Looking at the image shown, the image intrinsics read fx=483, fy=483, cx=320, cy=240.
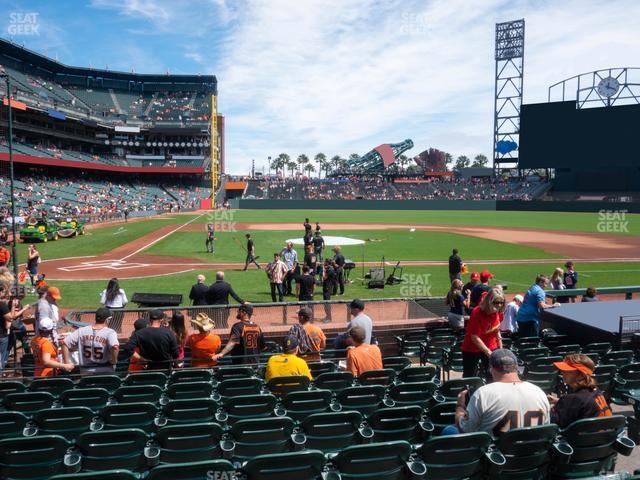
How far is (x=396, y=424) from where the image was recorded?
526 cm

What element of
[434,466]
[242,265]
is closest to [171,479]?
[434,466]

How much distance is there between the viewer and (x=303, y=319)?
8023 millimetres

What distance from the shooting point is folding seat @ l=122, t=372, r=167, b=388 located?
704 centimetres

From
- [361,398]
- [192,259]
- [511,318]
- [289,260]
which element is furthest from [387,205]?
[361,398]

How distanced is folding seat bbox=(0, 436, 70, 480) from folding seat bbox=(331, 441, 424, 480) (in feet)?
8.35

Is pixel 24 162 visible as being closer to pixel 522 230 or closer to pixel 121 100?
pixel 121 100

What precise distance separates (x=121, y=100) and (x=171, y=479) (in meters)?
117

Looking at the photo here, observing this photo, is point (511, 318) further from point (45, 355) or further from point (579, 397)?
point (45, 355)

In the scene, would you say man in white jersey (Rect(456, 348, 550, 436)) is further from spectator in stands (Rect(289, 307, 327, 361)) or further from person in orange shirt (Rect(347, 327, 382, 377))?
spectator in stands (Rect(289, 307, 327, 361))

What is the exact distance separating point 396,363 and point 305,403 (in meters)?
2.88

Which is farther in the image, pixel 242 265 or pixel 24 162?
pixel 24 162

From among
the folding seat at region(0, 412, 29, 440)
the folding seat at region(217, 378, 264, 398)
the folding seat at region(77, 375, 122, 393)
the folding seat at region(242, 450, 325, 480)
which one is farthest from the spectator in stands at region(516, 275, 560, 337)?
the folding seat at region(0, 412, 29, 440)

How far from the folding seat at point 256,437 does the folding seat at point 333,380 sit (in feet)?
5.82

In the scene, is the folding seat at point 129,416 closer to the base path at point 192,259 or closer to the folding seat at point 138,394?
the folding seat at point 138,394
